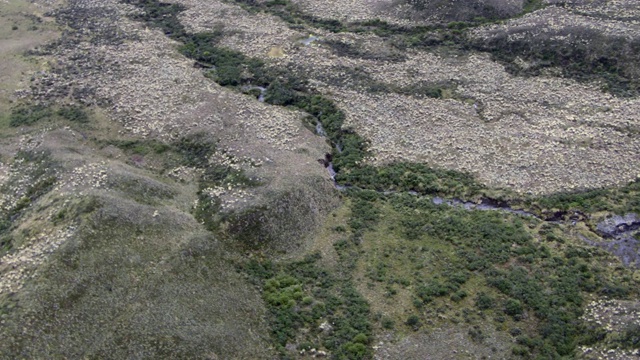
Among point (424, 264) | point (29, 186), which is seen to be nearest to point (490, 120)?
point (424, 264)

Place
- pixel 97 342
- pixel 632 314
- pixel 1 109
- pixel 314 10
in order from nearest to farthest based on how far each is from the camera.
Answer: pixel 97 342
pixel 632 314
pixel 1 109
pixel 314 10

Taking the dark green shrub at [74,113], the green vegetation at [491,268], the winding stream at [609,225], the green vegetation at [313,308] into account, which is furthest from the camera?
the dark green shrub at [74,113]

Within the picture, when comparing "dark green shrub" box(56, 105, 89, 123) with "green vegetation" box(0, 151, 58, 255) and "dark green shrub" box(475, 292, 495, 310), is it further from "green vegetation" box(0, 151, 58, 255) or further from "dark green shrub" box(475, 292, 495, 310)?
"dark green shrub" box(475, 292, 495, 310)

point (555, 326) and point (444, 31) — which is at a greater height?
point (444, 31)

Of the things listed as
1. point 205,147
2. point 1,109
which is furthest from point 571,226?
point 1,109

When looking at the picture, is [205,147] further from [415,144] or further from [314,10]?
[314,10]

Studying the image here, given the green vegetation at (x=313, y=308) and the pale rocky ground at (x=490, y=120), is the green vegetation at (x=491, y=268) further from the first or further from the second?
the pale rocky ground at (x=490, y=120)

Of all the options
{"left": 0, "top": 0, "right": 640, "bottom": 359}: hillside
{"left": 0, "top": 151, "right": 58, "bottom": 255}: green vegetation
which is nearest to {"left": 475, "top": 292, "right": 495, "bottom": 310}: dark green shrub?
{"left": 0, "top": 0, "right": 640, "bottom": 359}: hillside

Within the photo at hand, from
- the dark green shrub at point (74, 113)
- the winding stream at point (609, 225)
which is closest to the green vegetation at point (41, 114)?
the dark green shrub at point (74, 113)
